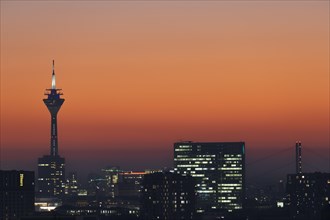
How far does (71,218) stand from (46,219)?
4.53m

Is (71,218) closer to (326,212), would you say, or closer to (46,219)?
(46,219)

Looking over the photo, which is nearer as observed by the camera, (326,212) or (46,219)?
(326,212)

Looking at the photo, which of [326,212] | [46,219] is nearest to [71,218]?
[46,219]

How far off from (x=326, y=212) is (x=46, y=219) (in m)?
64.4

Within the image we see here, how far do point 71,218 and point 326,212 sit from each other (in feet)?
197

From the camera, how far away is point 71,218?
195 m

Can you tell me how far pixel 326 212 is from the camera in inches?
5591

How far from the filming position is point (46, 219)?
19825cm

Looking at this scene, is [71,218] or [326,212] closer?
[326,212]
